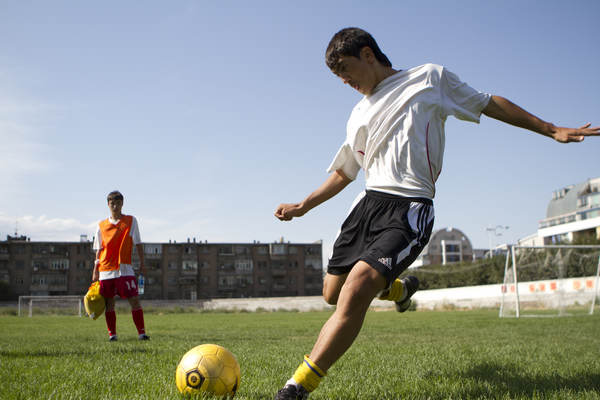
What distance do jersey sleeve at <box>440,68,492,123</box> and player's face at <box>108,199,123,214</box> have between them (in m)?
6.62

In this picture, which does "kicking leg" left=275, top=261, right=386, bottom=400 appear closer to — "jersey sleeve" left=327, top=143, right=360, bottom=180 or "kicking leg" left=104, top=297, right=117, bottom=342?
"jersey sleeve" left=327, top=143, right=360, bottom=180

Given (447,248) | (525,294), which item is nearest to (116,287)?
(525,294)

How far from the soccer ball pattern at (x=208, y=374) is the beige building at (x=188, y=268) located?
84.4 meters

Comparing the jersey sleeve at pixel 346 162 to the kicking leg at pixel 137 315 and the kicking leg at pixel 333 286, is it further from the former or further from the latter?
the kicking leg at pixel 137 315

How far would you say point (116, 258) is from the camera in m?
8.50

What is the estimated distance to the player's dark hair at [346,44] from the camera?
333 cm

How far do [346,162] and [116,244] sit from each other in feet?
19.4

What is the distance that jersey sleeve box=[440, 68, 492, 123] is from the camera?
3494mm

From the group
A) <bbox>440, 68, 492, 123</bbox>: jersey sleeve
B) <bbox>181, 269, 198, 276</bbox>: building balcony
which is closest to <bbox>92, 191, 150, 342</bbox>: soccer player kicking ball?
<bbox>440, 68, 492, 123</bbox>: jersey sleeve

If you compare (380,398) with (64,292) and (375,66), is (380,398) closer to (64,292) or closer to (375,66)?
(375,66)

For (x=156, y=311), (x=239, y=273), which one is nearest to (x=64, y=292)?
(x=239, y=273)

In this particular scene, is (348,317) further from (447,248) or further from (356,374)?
(447,248)

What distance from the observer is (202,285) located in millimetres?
90375

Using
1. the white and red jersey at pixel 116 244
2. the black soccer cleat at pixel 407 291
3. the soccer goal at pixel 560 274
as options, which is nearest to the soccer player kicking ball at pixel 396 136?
the black soccer cleat at pixel 407 291
